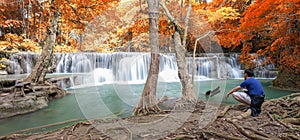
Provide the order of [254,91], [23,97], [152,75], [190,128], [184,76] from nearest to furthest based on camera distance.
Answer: [190,128], [254,91], [152,75], [184,76], [23,97]

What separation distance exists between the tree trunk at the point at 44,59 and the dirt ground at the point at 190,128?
14.7 ft

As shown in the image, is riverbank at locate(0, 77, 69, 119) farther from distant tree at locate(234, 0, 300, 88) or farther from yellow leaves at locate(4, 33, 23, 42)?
yellow leaves at locate(4, 33, 23, 42)

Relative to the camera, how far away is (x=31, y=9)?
53.7 ft

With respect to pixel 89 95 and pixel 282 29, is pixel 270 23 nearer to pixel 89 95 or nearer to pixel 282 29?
pixel 282 29

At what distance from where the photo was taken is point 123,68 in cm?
1287

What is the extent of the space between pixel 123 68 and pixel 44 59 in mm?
6391

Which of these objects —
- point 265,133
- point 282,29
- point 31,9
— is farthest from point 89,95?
point 31,9

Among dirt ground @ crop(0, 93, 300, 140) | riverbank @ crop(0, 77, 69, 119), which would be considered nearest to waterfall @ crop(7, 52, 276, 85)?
riverbank @ crop(0, 77, 69, 119)

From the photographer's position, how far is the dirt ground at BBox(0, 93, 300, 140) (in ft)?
8.37

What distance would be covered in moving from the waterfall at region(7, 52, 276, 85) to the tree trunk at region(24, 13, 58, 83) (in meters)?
3.49

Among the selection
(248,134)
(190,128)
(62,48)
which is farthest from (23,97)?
(62,48)

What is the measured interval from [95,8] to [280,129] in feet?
25.3

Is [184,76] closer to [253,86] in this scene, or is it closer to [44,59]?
[253,86]

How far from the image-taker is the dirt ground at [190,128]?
255 centimetres
